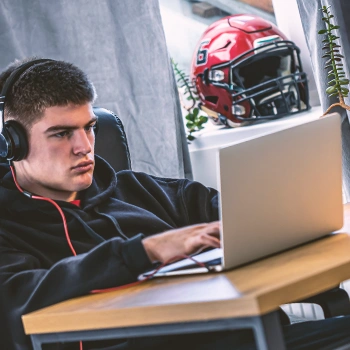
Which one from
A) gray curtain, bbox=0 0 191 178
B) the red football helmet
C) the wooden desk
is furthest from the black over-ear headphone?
the red football helmet

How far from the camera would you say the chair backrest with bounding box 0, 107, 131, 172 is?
1.81 metres

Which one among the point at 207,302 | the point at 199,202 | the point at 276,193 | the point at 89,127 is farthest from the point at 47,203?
the point at 207,302

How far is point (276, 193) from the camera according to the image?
3.33 feet

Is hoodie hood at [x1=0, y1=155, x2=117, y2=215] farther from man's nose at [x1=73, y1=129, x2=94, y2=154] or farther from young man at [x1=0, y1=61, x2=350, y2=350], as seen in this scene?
man's nose at [x1=73, y1=129, x2=94, y2=154]

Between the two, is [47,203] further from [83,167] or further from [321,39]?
[321,39]

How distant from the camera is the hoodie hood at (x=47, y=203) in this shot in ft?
4.73

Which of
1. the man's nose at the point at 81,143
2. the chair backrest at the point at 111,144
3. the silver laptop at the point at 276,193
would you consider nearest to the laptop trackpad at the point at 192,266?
the silver laptop at the point at 276,193

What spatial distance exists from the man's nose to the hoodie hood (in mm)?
110

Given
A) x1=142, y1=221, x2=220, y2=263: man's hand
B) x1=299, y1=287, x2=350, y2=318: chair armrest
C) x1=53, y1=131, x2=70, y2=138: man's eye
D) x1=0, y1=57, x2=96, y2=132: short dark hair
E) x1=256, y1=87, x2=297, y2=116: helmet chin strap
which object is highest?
x1=0, y1=57, x2=96, y2=132: short dark hair

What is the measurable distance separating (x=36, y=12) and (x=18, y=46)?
0.43ft

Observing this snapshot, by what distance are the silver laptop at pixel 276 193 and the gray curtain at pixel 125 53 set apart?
1315mm

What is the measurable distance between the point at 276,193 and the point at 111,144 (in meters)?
0.87

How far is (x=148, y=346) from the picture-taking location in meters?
1.26

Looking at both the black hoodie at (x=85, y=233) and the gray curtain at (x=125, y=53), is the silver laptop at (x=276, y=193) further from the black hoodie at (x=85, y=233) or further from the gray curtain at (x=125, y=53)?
the gray curtain at (x=125, y=53)
